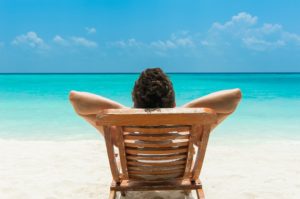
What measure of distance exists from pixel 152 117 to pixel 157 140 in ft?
0.96

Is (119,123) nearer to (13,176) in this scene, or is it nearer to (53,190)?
(53,190)

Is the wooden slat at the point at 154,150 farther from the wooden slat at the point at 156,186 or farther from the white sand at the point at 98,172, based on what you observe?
the white sand at the point at 98,172

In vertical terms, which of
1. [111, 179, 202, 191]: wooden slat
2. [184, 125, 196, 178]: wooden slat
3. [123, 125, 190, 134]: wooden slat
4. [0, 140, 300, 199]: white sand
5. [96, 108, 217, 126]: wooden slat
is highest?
[96, 108, 217, 126]: wooden slat

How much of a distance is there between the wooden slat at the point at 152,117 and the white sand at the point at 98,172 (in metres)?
1.31

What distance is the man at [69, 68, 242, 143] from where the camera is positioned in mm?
2553

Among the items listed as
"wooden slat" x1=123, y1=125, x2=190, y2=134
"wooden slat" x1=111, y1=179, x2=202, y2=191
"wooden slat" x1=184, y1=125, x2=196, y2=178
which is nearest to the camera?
"wooden slat" x1=123, y1=125, x2=190, y2=134

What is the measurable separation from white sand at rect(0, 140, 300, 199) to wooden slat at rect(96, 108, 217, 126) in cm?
131

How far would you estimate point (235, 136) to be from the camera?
8469 mm

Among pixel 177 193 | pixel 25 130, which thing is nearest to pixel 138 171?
pixel 177 193

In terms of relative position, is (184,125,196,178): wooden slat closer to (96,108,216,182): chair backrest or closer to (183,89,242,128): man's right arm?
(96,108,216,182): chair backrest

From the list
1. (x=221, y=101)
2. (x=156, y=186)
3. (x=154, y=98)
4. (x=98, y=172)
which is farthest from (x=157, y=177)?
(x=98, y=172)

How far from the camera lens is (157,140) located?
2582mm

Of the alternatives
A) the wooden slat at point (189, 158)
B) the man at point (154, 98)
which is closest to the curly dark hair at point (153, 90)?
Answer: the man at point (154, 98)

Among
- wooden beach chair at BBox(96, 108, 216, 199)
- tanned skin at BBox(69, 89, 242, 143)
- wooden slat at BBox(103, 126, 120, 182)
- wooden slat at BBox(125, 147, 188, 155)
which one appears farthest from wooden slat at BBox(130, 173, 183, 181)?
tanned skin at BBox(69, 89, 242, 143)
